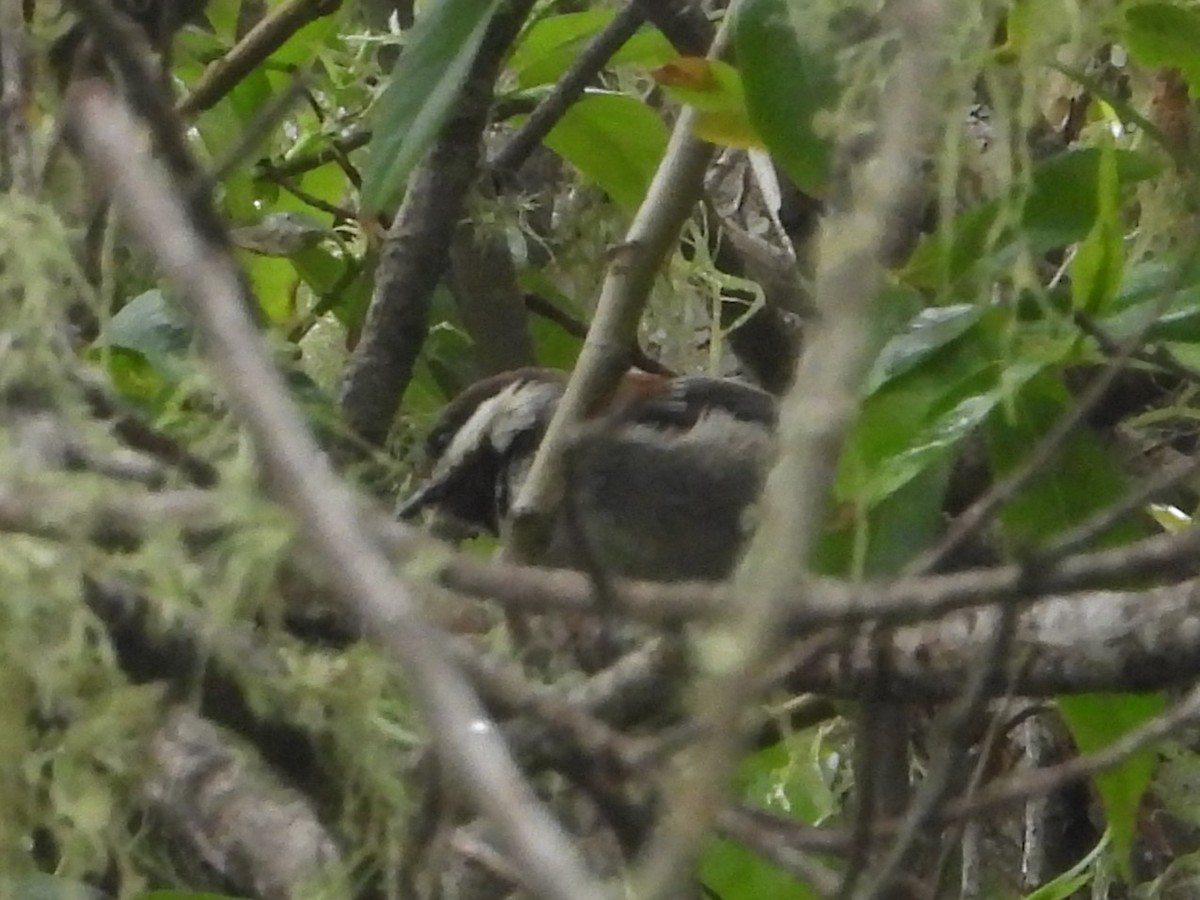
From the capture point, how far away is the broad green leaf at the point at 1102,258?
0.59 metres

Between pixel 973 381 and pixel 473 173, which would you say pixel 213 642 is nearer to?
pixel 973 381

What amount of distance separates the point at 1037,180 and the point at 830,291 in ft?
1.32

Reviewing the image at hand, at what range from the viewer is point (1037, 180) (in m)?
0.62

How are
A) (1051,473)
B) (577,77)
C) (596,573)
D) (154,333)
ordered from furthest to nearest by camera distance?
(577,77) → (154,333) → (1051,473) → (596,573)

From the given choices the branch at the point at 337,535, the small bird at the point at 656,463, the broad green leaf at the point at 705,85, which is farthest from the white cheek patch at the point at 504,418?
the branch at the point at 337,535

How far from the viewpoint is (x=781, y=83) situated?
2.06 feet

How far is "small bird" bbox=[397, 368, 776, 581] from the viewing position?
102 cm

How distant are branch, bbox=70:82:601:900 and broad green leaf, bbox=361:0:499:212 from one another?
0.47 m

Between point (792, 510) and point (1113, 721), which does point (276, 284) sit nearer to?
→ point (1113, 721)

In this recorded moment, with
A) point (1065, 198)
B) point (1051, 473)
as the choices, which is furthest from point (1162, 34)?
point (1051, 473)

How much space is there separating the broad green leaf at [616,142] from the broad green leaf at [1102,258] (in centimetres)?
43

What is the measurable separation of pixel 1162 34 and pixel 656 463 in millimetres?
500

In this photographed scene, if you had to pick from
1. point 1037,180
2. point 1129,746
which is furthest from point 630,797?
point 1037,180

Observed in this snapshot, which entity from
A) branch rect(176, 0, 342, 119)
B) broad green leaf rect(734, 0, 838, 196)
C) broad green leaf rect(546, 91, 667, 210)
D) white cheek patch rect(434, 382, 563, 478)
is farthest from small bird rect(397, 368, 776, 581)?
broad green leaf rect(734, 0, 838, 196)
